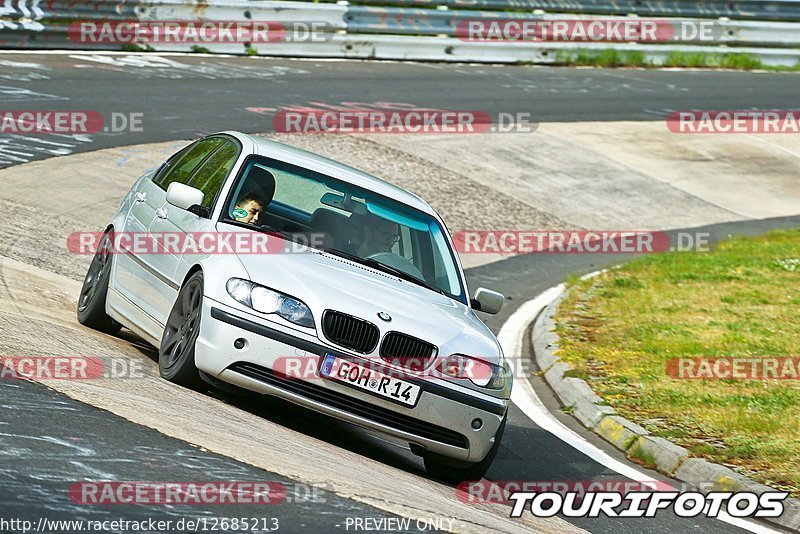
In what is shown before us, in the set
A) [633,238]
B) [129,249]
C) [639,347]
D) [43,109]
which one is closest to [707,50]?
[633,238]

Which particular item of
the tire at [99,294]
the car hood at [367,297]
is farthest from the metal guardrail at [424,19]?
the car hood at [367,297]

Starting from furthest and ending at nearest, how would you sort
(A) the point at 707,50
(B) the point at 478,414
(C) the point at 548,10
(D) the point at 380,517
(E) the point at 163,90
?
(A) the point at 707,50
(C) the point at 548,10
(E) the point at 163,90
(B) the point at 478,414
(D) the point at 380,517

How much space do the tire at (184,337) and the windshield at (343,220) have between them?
72 centimetres

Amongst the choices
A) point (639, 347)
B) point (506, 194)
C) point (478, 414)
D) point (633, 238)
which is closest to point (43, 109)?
point (506, 194)

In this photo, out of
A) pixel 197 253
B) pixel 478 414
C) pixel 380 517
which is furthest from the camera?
pixel 197 253

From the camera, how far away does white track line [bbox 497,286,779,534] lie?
27.9 feet

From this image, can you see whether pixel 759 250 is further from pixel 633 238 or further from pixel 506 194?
pixel 506 194

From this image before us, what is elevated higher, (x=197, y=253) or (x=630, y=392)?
(x=197, y=253)

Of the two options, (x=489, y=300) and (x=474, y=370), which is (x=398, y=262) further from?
(x=474, y=370)

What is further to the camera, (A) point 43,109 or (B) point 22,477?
(A) point 43,109

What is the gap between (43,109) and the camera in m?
17.3

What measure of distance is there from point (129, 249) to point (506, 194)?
9955 millimetres

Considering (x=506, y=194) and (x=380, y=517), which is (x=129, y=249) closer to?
(x=380, y=517)

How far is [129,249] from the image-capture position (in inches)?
352
